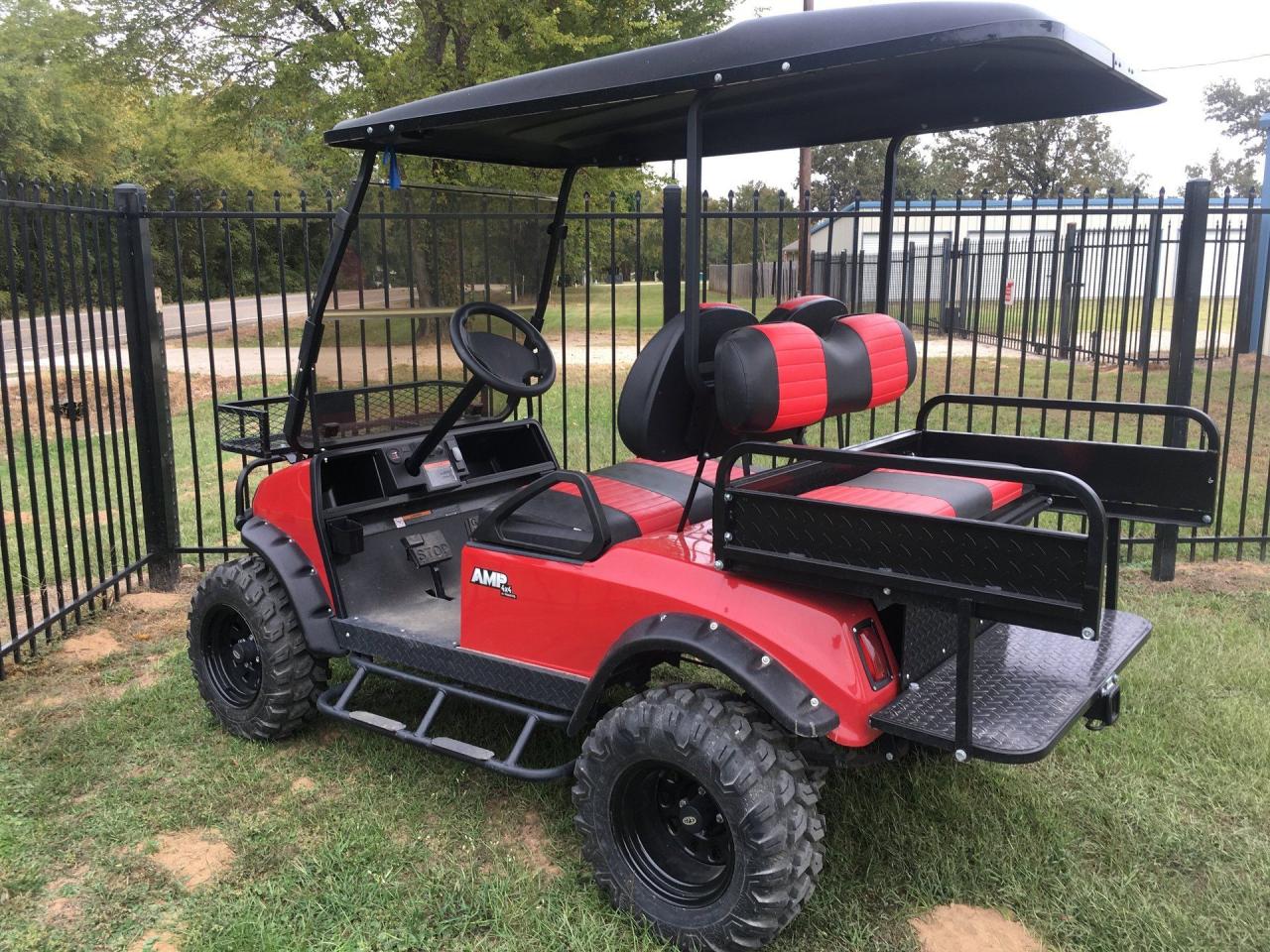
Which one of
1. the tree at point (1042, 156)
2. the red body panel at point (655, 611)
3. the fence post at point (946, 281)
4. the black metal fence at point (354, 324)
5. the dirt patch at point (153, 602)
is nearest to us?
the red body panel at point (655, 611)

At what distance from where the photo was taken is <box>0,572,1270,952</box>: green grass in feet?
8.79

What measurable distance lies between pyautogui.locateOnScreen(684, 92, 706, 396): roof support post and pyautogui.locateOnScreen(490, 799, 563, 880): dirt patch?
4.96 feet

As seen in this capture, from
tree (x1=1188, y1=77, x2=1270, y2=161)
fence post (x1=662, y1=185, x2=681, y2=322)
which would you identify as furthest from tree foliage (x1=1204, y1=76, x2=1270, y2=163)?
fence post (x1=662, y1=185, x2=681, y2=322)

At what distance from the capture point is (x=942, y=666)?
2.76m

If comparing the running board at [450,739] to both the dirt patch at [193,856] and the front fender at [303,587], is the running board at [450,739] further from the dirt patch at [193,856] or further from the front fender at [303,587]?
the dirt patch at [193,856]

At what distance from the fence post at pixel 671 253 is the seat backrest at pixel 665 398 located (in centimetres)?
45

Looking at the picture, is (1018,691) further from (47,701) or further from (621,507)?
(47,701)

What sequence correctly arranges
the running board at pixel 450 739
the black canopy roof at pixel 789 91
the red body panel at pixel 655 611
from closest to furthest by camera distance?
1. the black canopy roof at pixel 789 91
2. the red body panel at pixel 655 611
3. the running board at pixel 450 739

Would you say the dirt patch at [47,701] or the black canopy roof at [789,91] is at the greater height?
the black canopy roof at [789,91]

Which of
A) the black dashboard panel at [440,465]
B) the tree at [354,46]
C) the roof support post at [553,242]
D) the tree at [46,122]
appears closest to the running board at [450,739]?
the black dashboard panel at [440,465]

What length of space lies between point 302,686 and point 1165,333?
21331 millimetres

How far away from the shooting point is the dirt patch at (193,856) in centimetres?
295

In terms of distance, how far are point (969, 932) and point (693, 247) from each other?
1.99 metres

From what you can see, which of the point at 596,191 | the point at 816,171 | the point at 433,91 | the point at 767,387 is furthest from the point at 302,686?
the point at 816,171
